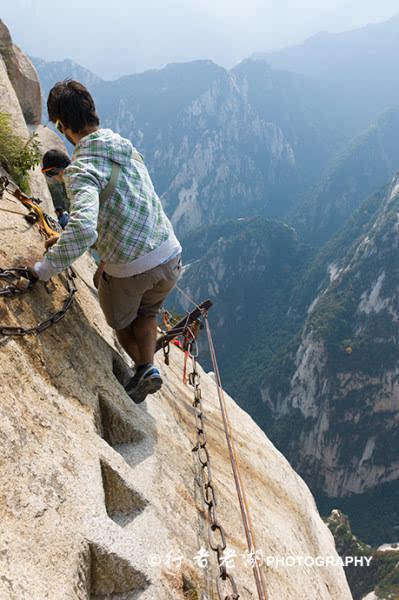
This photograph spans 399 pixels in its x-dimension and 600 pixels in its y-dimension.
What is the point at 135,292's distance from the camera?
5.29 m

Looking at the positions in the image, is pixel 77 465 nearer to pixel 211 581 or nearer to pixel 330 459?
pixel 211 581

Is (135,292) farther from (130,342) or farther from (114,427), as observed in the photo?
(114,427)

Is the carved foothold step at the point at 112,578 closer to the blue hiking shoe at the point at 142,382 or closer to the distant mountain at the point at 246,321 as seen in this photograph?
the blue hiking shoe at the point at 142,382

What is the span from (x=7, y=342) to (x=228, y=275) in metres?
196

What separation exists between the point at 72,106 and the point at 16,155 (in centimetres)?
541

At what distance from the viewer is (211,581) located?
14.7 feet

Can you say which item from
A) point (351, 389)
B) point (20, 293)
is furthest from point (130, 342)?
point (351, 389)

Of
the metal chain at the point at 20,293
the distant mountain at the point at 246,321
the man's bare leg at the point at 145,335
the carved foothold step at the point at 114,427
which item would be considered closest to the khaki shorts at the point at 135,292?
the man's bare leg at the point at 145,335

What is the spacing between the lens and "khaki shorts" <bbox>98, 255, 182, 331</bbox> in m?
5.18

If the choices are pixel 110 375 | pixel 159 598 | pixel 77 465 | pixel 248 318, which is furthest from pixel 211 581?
pixel 248 318

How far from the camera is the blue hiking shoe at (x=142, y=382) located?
5.95 meters

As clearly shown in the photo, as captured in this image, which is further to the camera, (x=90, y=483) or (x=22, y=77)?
(x=22, y=77)

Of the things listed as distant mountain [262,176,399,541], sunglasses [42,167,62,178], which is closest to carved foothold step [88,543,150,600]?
sunglasses [42,167,62,178]

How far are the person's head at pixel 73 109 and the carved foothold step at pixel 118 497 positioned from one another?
11.1 feet
